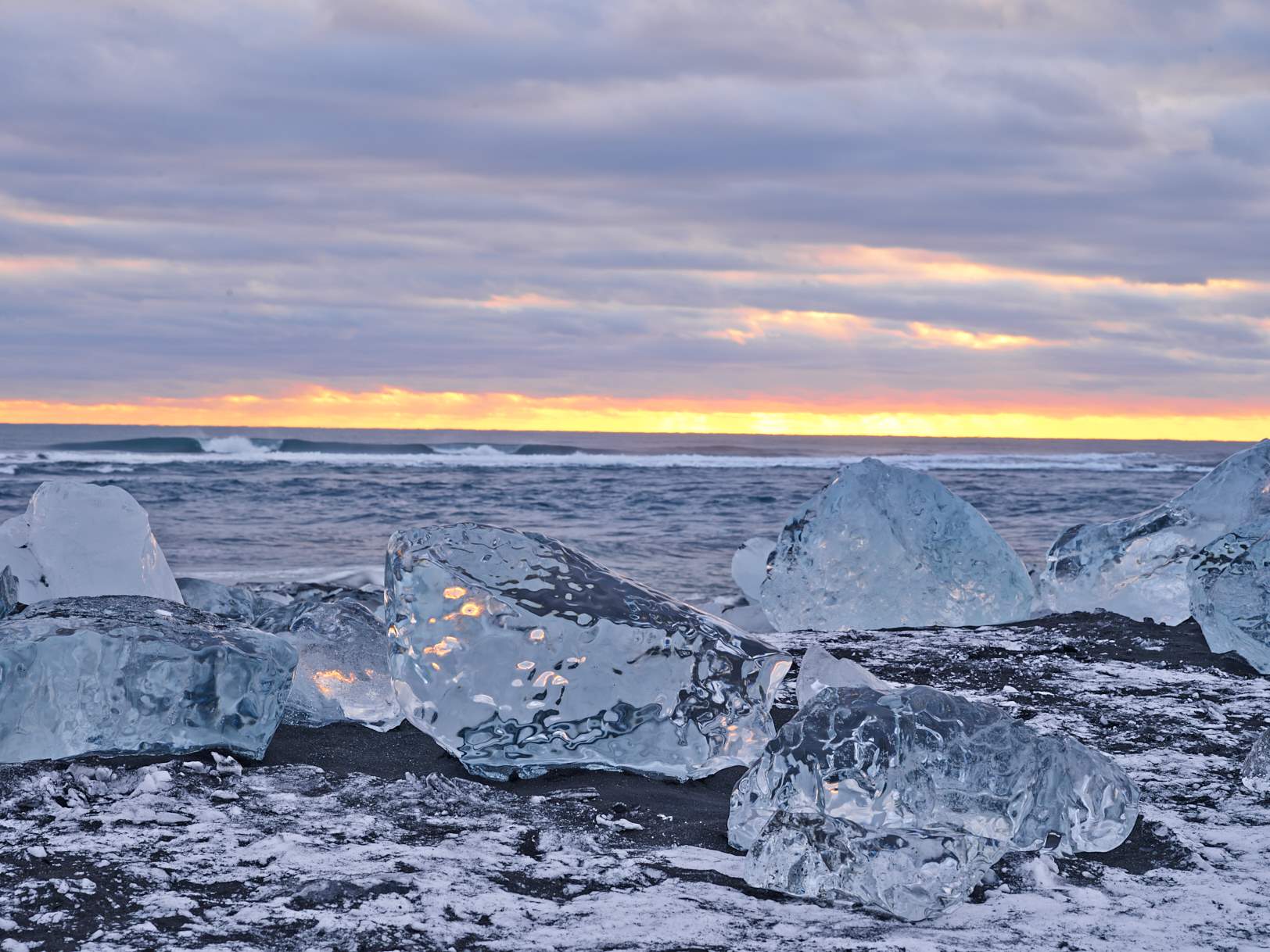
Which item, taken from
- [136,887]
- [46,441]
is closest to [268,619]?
[136,887]

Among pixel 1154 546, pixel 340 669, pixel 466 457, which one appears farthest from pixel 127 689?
pixel 466 457

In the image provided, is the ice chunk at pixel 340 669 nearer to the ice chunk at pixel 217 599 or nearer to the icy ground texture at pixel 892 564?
the ice chunk at pixel 217 599

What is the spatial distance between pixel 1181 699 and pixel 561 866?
7.13 feet

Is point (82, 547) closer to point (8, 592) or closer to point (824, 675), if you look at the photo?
point (8, 592)

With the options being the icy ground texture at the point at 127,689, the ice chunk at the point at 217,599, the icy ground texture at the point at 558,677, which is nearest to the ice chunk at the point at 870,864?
the icy ground texture at the point at 558,677

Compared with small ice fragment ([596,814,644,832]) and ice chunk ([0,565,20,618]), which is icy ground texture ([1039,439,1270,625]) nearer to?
small ice fragment ([596,814,644,832])

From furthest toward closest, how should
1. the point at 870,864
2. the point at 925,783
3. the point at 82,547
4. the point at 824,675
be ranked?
1. the point at 82,547
2. the point at 824,675
3. the point at 925,783
4. the point at 870,864

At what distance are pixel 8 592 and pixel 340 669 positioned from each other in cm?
143

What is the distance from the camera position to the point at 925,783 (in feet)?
7.12

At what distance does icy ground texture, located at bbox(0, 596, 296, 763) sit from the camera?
2.52m

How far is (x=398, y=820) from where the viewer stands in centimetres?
226

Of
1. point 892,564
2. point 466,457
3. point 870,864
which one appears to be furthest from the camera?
point 466,457

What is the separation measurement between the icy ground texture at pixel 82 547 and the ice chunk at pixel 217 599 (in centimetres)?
73

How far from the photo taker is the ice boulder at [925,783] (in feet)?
6.96
